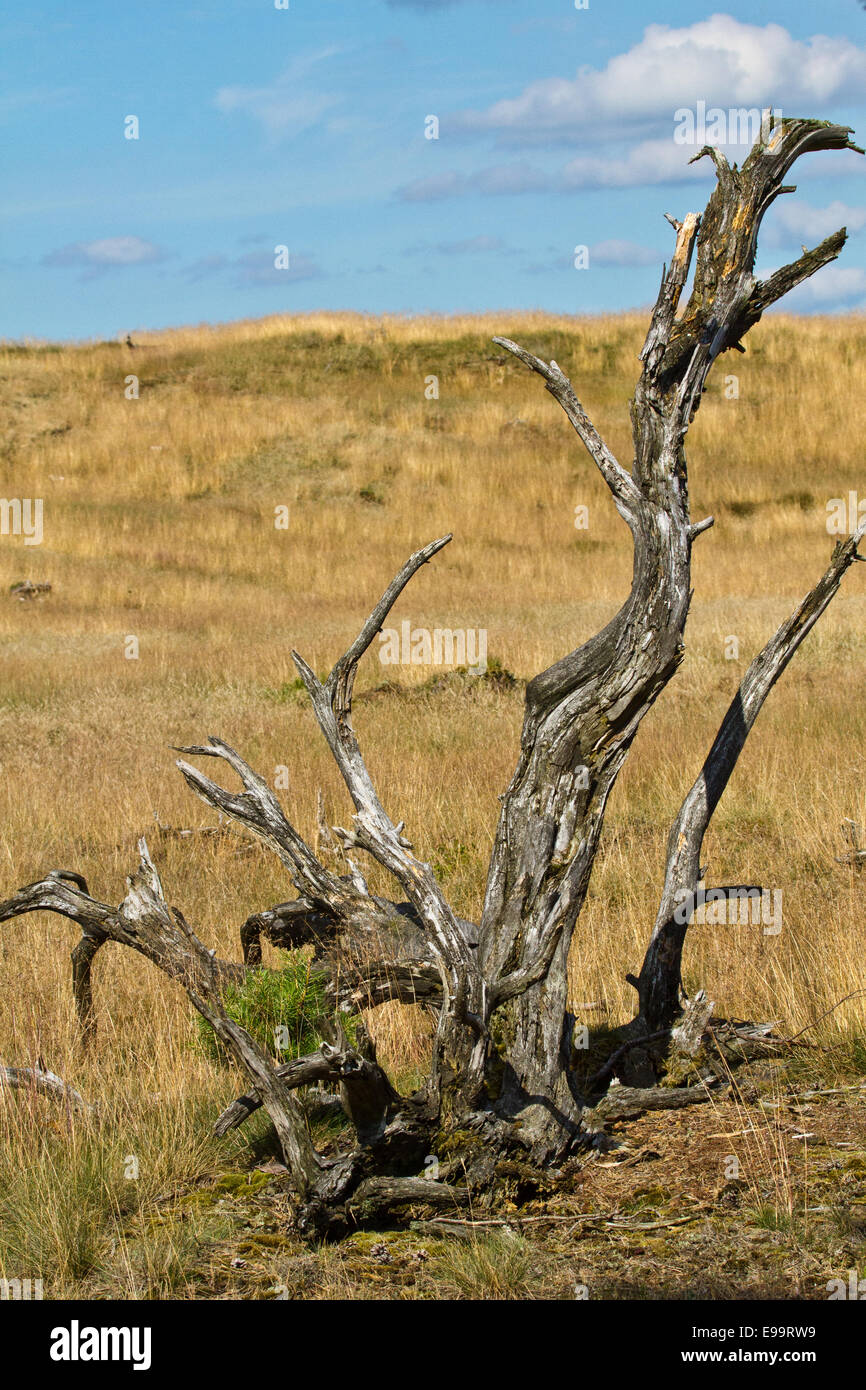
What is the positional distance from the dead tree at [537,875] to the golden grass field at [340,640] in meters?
0.69

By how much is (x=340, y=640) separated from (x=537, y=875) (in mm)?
12767

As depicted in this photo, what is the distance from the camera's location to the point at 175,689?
556 inches

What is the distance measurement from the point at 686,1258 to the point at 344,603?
18.3 m

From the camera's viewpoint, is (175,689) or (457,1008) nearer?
(457,1008)

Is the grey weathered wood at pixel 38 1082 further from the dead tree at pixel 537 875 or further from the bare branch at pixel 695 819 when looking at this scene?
the bare branch at pixel 695 819

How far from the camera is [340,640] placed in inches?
650

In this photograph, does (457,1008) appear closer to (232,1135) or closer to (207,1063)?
(232,1135)

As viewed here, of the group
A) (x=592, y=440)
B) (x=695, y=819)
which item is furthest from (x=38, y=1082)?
(x=592, y=440)

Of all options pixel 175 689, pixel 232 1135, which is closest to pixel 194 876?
pixel 232 1135

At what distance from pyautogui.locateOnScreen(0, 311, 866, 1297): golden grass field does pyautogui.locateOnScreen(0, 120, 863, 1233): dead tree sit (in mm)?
687

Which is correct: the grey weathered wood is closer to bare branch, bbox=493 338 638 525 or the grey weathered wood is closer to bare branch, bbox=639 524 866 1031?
bare branch, bbox=639 524 866 1031

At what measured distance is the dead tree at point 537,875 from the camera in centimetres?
356

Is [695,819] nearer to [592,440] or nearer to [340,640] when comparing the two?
[592,440]

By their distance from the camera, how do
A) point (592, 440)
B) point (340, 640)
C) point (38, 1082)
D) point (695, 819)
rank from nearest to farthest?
point (592, 440) < point (38, 1082) < point (695, 819) < point (340, 640)
